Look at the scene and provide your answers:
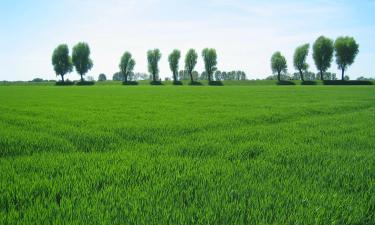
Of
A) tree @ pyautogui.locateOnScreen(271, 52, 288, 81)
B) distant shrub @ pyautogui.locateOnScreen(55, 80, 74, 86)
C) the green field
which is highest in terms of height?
tree @ pyautogui.locateOnScreen(271, 52, 288, 81)

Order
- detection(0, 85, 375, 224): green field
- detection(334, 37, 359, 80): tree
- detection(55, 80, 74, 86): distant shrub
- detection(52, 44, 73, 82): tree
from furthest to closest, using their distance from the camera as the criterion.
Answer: detection(52, 44, 73, 82): tree → detection(55, 80, 74, 86): distant shrub → detection(334, 37, 359, 80): tree → detection(0, 85, 375, 224): green field

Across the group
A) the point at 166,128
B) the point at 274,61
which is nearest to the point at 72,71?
the point at 274,61

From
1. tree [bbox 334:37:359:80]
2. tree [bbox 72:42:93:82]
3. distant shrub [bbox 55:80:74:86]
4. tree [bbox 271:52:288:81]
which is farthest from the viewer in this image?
tree [bbox 271:52:288:81]

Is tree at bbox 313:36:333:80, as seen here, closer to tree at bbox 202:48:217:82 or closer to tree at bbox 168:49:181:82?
tree at bbox 202:48:217:82

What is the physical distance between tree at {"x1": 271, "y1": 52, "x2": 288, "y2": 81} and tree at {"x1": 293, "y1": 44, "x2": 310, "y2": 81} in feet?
27.7

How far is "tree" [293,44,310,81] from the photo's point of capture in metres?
117

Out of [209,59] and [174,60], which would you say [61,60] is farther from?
[209,59]

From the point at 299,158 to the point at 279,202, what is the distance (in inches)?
101

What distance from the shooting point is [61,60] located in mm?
121375

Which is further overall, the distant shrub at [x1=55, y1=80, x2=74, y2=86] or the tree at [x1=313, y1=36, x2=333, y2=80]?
the distant shrub at [x1=55, y1=80, x2=74, y2=86]

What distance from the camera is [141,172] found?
459 cm

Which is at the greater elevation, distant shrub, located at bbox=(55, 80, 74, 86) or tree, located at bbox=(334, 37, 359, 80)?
tree, located at bbox=(334, 37, 359, 80)

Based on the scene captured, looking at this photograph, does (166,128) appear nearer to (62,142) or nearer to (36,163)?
(62,142)

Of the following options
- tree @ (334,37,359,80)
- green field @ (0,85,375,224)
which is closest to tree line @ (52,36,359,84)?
tree @ (334,37,359,80)
